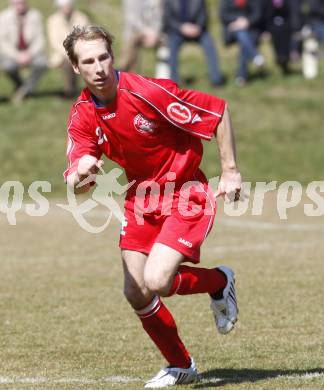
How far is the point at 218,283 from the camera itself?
19.1 ft

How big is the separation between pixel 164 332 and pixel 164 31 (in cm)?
1285

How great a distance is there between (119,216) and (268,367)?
309 inches

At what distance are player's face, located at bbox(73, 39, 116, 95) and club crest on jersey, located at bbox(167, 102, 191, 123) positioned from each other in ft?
1.08

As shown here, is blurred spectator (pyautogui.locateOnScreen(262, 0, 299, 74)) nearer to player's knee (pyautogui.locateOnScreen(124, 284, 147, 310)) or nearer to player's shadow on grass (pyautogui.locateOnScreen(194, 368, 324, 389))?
player's shadow on grass (pyautogui.locateOnScreen(194, 368, 324, 389))

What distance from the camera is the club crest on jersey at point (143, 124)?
5.55 metres

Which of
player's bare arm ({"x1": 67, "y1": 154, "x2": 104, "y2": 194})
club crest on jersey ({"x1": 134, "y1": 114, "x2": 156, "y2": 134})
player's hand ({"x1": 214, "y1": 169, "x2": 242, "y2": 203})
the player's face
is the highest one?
the player's face

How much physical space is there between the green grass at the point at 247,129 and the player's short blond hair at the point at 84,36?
10548 mm

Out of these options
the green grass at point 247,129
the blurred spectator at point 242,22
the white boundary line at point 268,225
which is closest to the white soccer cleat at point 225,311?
the white boundary line at point 268,225

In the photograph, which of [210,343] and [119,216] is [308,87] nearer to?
[119,216]

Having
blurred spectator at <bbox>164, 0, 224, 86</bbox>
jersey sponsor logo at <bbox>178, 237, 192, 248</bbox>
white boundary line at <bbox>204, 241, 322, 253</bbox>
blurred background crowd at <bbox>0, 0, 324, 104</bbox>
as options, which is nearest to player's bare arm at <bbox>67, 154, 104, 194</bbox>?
jersey sponsor logo at <bbox>178, 237, 192, 248</bbox>

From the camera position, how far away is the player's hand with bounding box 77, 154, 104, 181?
5.18 metres

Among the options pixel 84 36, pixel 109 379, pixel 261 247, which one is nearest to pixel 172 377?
pixel 109 379

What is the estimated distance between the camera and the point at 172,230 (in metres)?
5.54

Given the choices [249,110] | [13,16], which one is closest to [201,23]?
[249,110]
